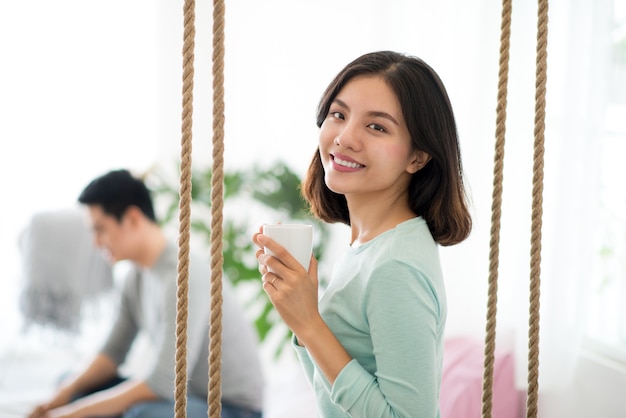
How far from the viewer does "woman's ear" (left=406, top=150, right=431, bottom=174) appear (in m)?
0.88

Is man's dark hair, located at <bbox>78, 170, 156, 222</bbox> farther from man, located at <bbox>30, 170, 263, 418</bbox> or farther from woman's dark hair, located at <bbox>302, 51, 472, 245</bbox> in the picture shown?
woman's dark hair, located at <bbox>302, 51, 472, 245</bbox>

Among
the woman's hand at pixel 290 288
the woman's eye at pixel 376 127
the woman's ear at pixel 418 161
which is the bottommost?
the woman's hand at pixel 290 288

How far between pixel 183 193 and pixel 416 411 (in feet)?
1.24

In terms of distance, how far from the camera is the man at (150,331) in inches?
75.7

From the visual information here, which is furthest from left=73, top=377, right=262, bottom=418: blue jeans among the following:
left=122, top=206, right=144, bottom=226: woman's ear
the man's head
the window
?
the window

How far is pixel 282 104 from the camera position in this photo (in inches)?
150

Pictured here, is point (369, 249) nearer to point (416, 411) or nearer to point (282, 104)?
point (416, 411)

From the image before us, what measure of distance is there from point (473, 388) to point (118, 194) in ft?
4.15

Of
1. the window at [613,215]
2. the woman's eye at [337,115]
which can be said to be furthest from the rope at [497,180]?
the window at [613,215]

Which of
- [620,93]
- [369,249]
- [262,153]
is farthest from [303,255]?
[262,153]

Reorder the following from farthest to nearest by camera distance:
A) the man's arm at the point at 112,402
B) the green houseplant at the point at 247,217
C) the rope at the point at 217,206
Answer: the green houseplant at the point at 247,217
the man's arm at the point at 112,402
the rope at the point at 217,206

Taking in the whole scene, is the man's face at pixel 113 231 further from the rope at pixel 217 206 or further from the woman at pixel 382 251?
the rope at pixel 217 206

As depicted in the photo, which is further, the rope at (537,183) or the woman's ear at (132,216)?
the woman's ear at (132,216)

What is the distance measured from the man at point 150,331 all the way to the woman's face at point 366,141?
3.78 ft
